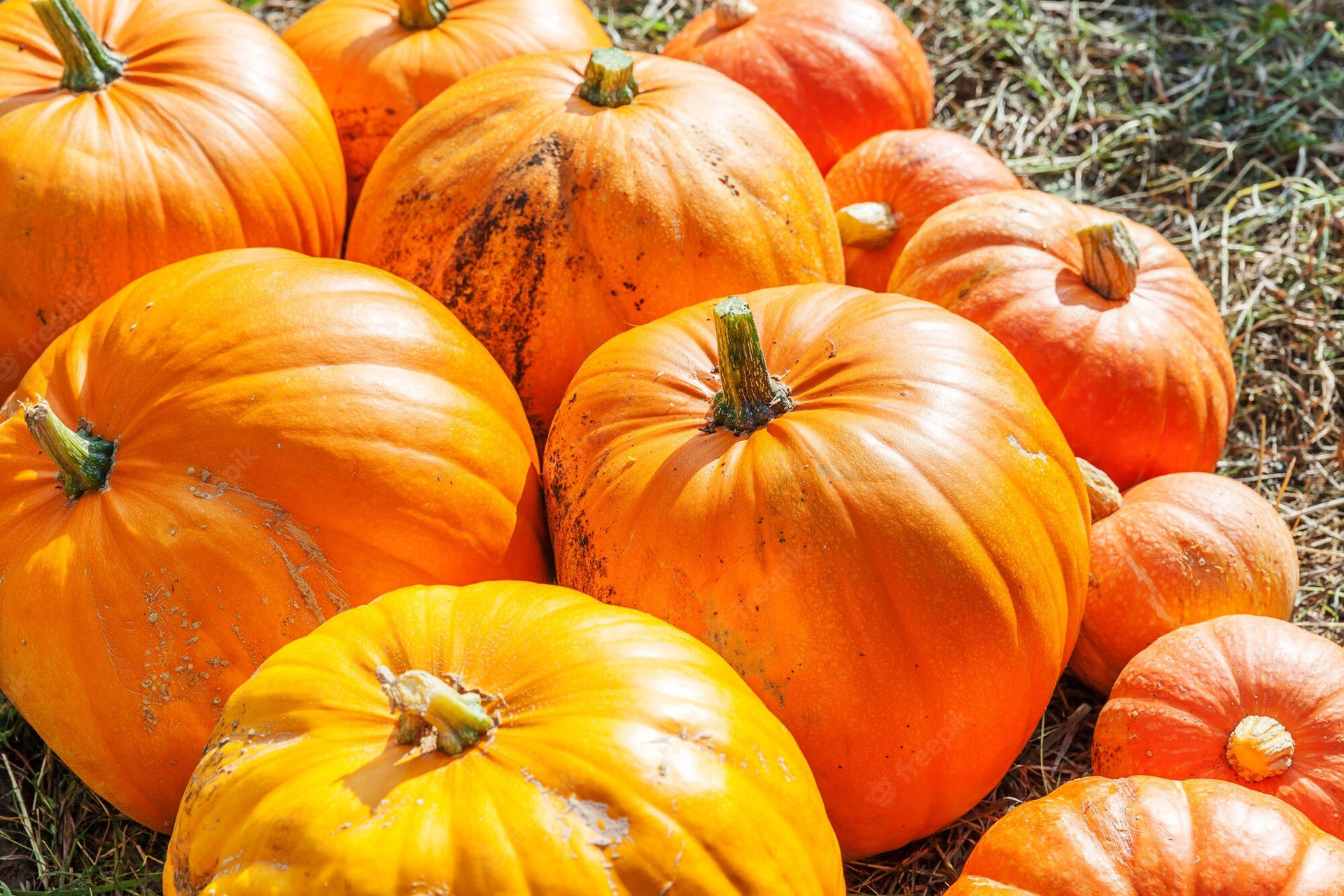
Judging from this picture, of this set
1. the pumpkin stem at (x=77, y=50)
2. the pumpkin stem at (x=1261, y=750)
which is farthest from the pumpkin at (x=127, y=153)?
the pumpkin stem at (x=1261, y=750)

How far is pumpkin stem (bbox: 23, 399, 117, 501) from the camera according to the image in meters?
Answer: 2.17

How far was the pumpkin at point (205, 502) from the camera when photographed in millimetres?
2258

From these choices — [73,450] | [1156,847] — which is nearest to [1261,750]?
[1156,847]

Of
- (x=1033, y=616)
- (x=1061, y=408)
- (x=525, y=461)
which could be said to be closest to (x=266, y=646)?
(x=525, y=461)

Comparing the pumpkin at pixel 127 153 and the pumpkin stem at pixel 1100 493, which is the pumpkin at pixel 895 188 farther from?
the pumpkin at pixel 127 153

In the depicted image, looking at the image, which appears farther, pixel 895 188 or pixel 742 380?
pixel 895 188

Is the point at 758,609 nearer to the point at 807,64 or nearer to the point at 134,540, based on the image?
the point at 134,540

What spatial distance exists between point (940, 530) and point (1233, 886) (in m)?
0.78

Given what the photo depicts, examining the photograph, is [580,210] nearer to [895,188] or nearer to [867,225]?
[867,225]

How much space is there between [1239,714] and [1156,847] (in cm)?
61

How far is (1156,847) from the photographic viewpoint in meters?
1.98

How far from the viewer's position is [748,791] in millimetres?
1797

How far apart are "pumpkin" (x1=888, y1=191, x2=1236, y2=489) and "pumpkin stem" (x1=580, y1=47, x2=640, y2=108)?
3.45 ft

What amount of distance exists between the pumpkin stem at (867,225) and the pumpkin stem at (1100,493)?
1.12 meters
